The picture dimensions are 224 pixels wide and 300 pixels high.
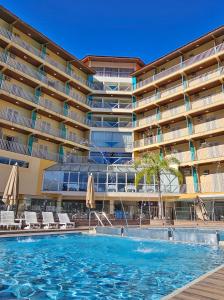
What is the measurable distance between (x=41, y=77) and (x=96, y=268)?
88.2 ft

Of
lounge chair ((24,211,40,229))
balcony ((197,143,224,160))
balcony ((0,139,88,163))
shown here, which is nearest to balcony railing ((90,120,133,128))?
balcony ((0,139,88,163))

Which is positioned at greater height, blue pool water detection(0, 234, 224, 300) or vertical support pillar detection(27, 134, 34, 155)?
vertical support pillar detection(27, 134, 34, 155)

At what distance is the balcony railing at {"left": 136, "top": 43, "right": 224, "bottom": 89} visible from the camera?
29.4 meters

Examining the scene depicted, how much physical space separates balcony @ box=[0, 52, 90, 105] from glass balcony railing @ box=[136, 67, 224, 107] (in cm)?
883

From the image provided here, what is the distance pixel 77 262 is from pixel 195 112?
24853 mm

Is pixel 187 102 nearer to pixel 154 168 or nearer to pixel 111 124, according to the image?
pixel 154 168

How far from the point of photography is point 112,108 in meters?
36.6

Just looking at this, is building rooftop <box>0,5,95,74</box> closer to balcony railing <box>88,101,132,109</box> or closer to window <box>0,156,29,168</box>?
balcony railing <box>88,101,132,109</box>

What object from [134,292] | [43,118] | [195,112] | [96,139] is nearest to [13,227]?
[134,292]

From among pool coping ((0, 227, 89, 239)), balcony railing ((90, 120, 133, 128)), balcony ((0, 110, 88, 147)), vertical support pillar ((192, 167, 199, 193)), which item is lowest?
pool coping ((0, 227, 89, 239))

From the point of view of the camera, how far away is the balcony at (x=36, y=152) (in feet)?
86.6

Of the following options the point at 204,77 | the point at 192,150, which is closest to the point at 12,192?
the point at 192,150

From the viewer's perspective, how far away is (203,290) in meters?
4.82

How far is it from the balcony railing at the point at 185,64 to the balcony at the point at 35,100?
1052 cm
